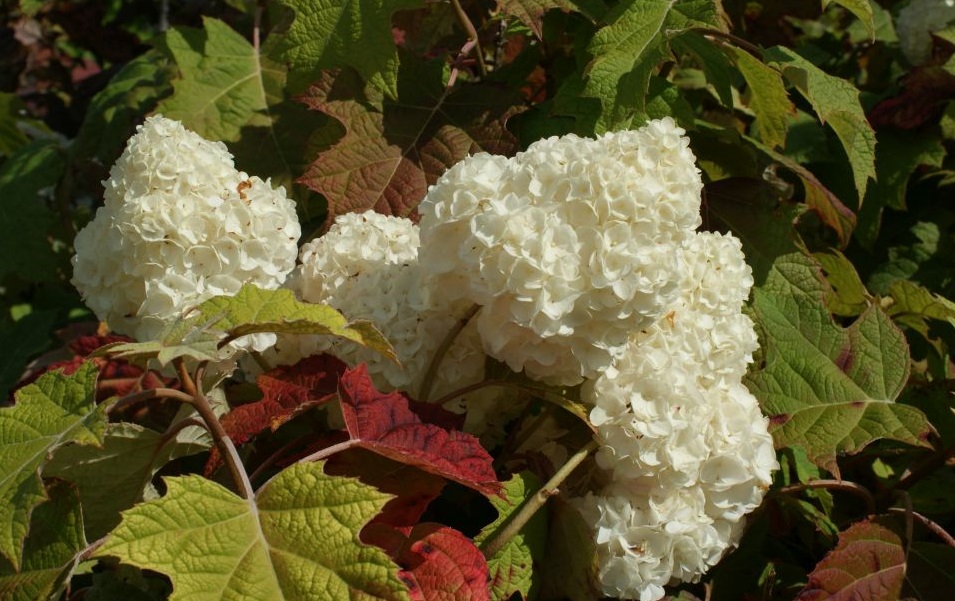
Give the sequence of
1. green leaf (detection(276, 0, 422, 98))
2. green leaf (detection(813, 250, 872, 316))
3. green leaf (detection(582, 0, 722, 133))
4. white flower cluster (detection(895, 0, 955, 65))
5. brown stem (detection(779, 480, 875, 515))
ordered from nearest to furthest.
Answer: brown stem (detection(779, 480, 875, 515)) < green leaf (detection(582, 0, 722, 133)) < green leaf (detection(276, 0, 422, 98)) < green leaf (detection(813, 250, 872, 316)) < white flower cluster (detection(895, 0, 955, 65))

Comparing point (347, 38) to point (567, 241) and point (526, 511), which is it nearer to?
point (567, 241)

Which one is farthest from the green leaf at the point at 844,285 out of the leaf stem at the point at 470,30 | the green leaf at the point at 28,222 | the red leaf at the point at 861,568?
the green leaf at the point at 28,222

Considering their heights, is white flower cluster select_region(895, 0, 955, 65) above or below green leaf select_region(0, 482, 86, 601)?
above

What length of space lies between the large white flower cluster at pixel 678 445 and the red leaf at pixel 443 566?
18cm

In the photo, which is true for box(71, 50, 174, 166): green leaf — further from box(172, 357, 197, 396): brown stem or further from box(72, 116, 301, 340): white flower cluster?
box(172, 357, 197, 396): brown stem

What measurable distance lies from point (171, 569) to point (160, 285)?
0.45 m

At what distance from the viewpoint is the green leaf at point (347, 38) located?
1.86 metres

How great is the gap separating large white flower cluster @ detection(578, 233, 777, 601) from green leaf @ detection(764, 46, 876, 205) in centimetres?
41

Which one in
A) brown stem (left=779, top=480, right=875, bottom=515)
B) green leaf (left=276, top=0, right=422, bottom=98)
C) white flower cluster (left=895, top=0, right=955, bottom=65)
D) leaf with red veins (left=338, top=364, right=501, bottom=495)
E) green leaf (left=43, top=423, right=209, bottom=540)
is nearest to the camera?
leaf with red veins (left=338, top=364, right=501, bottom=495)

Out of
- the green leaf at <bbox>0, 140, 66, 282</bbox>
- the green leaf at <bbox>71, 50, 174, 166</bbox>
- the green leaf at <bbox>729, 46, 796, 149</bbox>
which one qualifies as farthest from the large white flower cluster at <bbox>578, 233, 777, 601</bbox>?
the green leaf at <bbox>0, 140, 66, 282</bbox>

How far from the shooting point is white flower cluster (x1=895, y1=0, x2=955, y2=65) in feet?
7.86

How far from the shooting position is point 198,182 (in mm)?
1508

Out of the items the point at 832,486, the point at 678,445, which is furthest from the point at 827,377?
the point at 678,445

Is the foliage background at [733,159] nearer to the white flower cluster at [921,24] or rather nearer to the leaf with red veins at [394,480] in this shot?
the white flower cluster at [921,24]
